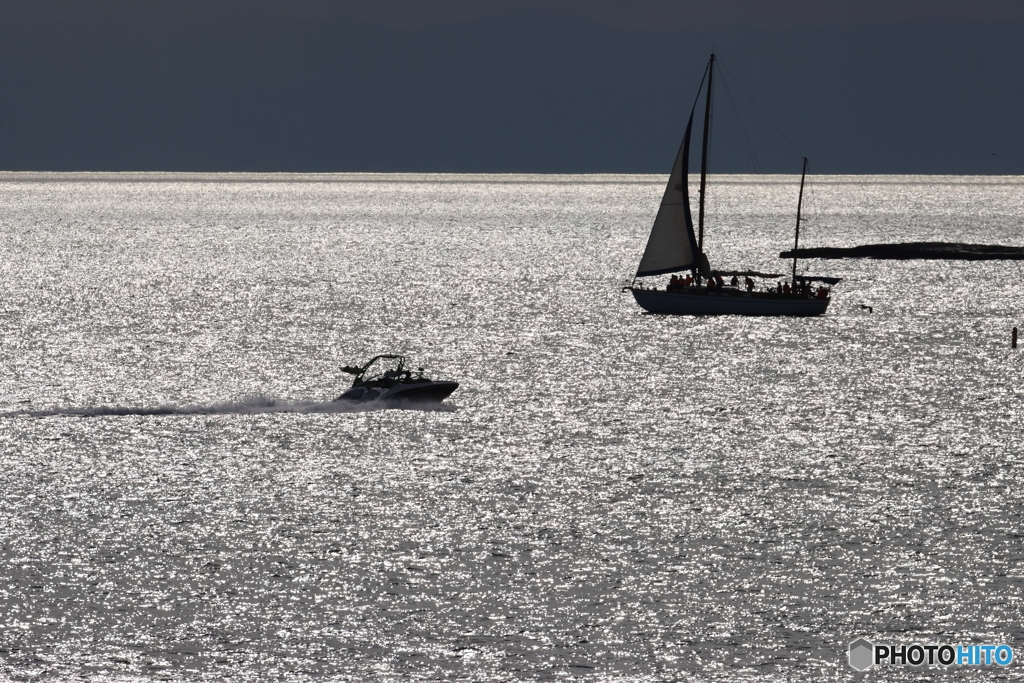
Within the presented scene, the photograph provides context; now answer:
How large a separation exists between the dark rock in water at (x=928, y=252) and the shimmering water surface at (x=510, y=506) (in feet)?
244

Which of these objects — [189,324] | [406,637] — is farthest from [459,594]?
[189,324]

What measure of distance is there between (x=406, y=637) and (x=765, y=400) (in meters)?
39.3

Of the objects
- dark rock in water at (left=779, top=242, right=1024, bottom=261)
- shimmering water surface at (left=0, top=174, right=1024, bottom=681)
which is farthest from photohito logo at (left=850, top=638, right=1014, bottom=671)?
dark rock in water at (left=779, top=242, right=1024, bottom=261)

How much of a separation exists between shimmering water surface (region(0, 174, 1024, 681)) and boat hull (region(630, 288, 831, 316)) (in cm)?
762

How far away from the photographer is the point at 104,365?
79.8m

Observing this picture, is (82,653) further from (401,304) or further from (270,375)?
(401,304)

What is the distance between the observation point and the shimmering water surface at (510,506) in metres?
33.4

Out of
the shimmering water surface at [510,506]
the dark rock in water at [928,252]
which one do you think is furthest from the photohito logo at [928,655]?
the dark rock in water at [928,252]

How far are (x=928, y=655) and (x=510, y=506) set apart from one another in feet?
58.0

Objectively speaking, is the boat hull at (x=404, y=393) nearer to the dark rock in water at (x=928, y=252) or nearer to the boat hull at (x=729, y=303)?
the boat hull at (x=729, y=303)

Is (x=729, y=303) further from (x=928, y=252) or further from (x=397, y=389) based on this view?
(x=928, y=252)

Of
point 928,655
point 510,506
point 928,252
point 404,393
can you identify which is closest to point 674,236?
point 404,393

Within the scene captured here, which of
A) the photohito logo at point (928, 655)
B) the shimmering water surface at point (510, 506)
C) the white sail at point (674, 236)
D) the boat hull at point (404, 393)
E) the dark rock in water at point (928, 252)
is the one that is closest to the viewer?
the photohito logo at point (928, 655)

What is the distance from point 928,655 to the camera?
32594 mm
